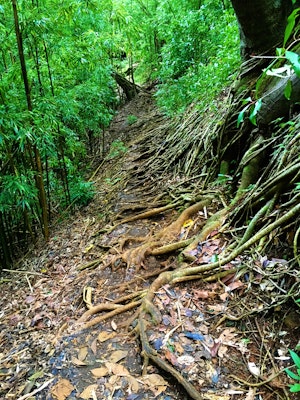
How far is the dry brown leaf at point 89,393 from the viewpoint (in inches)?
75.5

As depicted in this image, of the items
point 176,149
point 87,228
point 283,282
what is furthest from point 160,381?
point 176,149

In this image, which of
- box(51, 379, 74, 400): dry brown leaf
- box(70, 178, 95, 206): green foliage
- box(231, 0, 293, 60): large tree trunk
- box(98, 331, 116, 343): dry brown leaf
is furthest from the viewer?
box(70, 178, 95, 206): green foliage

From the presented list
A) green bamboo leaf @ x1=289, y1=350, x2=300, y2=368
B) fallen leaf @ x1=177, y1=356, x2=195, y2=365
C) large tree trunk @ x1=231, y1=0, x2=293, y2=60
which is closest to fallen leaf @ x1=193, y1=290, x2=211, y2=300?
fallen leaf @ x1=177, y1=356, x2=195, y2=365

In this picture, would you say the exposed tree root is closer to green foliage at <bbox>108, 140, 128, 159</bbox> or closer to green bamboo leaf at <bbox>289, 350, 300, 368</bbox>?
green bamboo leaf at <bbox>289, 350, 300, 368</bbox>

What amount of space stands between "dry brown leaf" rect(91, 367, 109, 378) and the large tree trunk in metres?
3.09

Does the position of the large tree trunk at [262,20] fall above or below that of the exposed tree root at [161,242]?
above

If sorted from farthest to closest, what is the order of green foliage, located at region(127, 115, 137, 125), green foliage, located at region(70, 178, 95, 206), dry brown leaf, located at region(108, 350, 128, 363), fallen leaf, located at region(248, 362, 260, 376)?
green foliage, located at region(127, 115, 137, 125) → green foliage, located at region(70, 178, 95, 206) → dry brown leaf, located at region(108, 350, 128, 363) → fallen leaf, located at region(248, 362, 260, 376)

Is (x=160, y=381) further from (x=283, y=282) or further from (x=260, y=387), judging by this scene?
(x=283, y=282)

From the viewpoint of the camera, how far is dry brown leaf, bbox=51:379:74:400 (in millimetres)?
1945

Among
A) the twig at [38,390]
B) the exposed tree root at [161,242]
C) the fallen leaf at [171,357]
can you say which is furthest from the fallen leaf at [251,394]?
the exposed tree root at [161,242]

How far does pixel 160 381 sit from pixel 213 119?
3764mm

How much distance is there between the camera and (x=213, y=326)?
218 cm

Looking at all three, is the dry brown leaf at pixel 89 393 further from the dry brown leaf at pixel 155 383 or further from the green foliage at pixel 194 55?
the green foliage at pixel 194 55

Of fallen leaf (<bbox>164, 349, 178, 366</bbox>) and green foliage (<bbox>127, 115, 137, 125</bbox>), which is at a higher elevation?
green foliage (<bbox>127, 115, 137, 125</bbox>)
